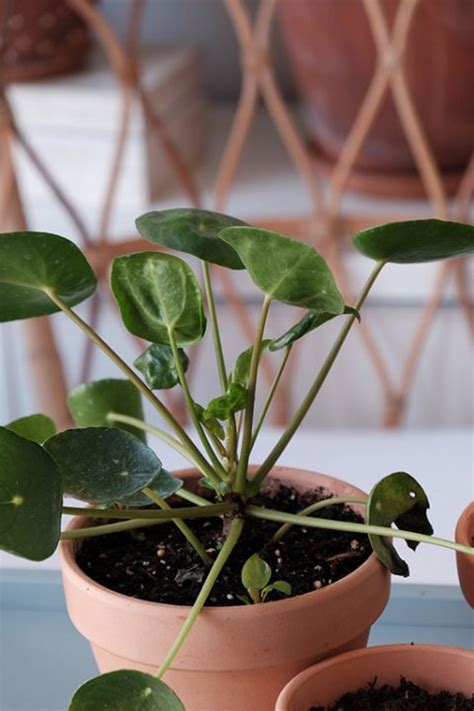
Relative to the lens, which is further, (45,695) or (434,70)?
(434,70)

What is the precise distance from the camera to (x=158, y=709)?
42 cm

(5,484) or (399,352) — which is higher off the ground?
(5,484)

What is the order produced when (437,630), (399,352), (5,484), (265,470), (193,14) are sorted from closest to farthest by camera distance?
(5,484)
(265,470)
(437,630)
(399,352)
(193,14)

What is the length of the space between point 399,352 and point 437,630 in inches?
37.3

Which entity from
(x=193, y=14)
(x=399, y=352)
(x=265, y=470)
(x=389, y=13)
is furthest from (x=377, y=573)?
(x=193, y=14)

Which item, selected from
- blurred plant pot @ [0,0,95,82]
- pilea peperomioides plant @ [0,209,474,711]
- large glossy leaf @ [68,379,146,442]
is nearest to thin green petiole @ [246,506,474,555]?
pilea peperomioides plant @ [0,209,474,711]

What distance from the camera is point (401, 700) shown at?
0.45m

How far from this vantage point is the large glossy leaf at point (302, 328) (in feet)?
1.55

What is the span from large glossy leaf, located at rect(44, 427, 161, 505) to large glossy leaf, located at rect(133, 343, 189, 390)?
6 centimetres

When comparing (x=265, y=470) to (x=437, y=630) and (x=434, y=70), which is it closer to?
(x=437, y=630)

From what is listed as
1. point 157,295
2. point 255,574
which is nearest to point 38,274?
point 157,295

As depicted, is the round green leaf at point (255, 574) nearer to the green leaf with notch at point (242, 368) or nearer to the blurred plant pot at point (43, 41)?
the green leaf with notch at point (242, 368)

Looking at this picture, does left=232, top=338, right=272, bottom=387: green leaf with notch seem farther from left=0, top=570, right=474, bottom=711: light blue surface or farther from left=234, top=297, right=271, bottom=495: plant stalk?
left=0, top=570, right=474, bottom=711: light blue surface

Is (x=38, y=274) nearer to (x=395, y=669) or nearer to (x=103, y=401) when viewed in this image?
(x=103, y=401)
